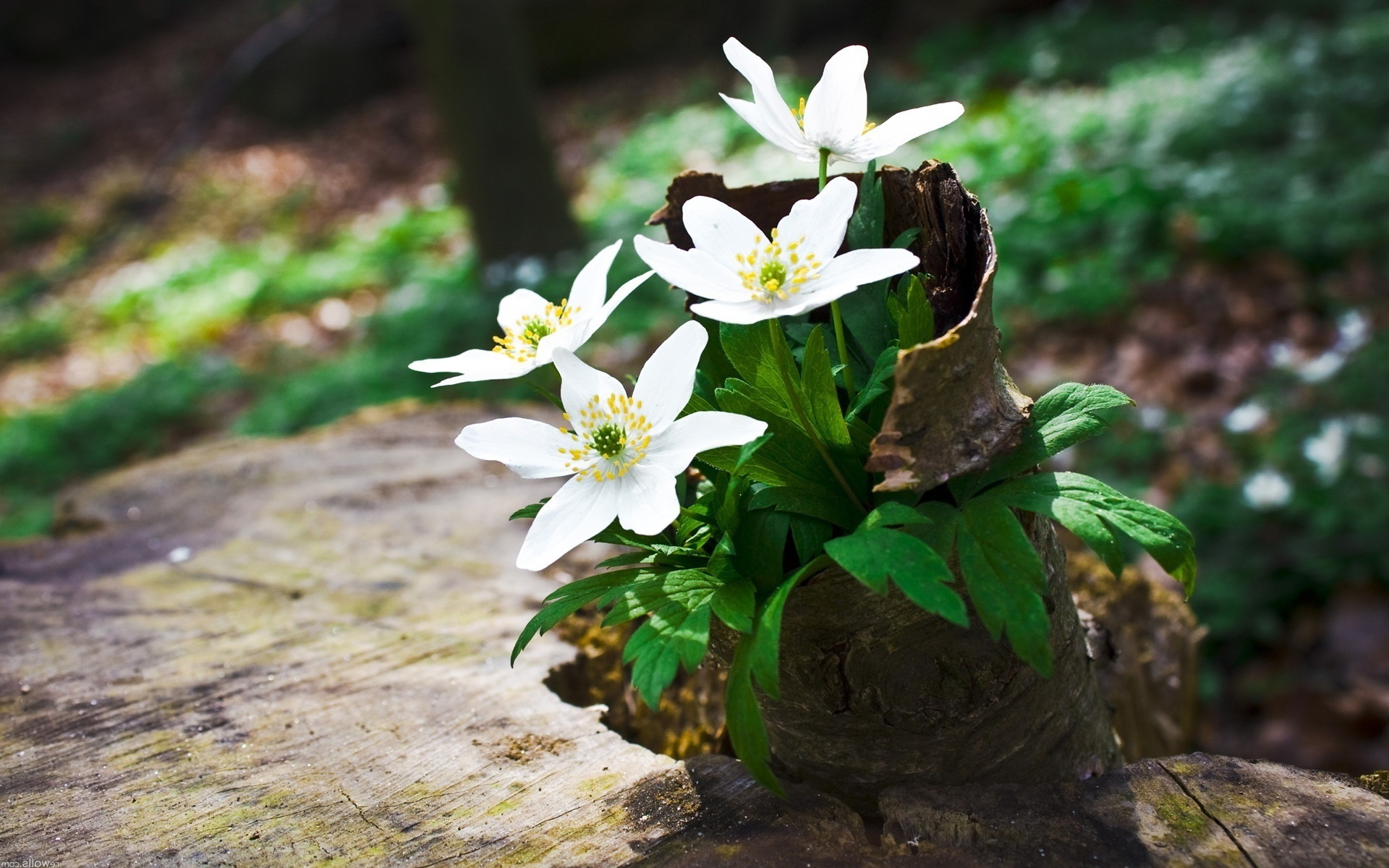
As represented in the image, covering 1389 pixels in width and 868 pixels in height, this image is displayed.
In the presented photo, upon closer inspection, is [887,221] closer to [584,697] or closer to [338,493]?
[584,697]

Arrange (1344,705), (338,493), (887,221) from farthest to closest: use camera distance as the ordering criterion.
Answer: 1. (1344,705)
2. (338,493)
3. (887,221)

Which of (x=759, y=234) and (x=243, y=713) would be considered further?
(x=243, y=713)

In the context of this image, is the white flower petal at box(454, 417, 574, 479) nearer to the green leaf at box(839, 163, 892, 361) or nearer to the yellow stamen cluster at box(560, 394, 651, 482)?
the yellow stamen cluster at box(560, 394, 651, 482)

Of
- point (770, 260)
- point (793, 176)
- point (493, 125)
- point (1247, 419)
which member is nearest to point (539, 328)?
Answer: point (770, 260)

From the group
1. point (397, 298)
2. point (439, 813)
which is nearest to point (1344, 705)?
point (439, 813)

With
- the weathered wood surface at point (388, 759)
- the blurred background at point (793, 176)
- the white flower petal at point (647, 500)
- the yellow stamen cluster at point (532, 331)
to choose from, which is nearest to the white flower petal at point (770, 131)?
the yellow stamen cluster at point (532, 331)

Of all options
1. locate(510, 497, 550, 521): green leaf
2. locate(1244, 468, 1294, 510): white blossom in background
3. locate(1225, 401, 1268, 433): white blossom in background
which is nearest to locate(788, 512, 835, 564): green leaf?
locate(510, 497, 550, 521): green leaf
